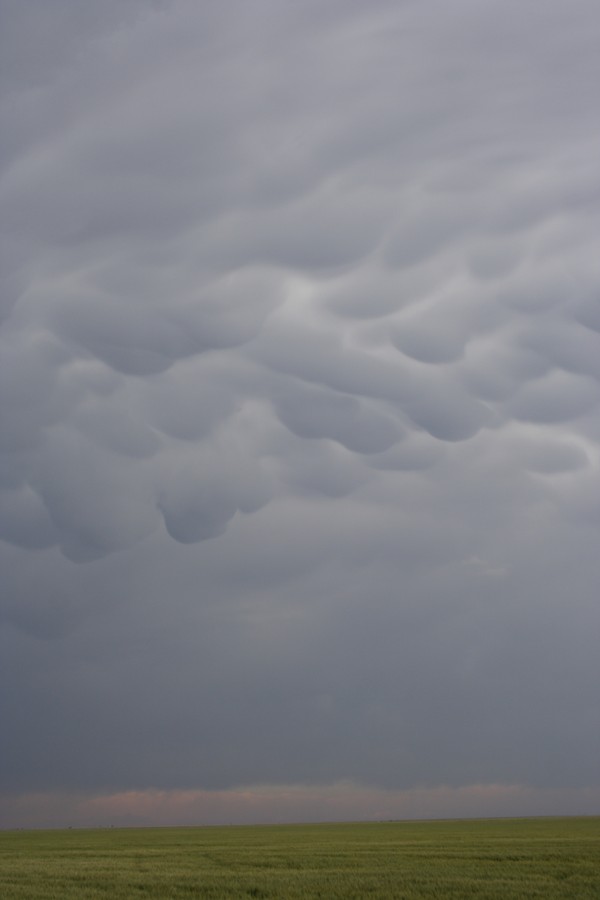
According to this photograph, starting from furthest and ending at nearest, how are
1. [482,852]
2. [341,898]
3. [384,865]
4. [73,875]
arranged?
1. [482,852]
2. [384,865]
3. [73,875]
4. [341,898]

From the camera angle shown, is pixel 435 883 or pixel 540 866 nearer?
pixel 435 883

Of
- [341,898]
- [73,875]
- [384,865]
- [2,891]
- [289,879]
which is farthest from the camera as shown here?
[384,865]

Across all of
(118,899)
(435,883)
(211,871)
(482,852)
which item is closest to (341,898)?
(435,883)

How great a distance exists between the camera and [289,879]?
47.7 metres

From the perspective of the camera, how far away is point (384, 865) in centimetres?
5572

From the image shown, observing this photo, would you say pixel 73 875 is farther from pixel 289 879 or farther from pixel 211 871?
pixel 289 879

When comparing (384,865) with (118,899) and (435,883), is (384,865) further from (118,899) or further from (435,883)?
(118,899)

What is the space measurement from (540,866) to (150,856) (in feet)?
100.0

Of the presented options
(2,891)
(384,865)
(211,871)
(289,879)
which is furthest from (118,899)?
(384,865)

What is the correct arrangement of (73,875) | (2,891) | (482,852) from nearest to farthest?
(2,891) → (73,875) → (482,852)

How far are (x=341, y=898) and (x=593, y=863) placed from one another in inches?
849

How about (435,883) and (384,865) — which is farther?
(384,865)

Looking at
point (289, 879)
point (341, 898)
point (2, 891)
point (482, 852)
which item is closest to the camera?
point (341, 898)

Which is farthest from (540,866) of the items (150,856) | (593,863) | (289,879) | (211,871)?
(150,856)
